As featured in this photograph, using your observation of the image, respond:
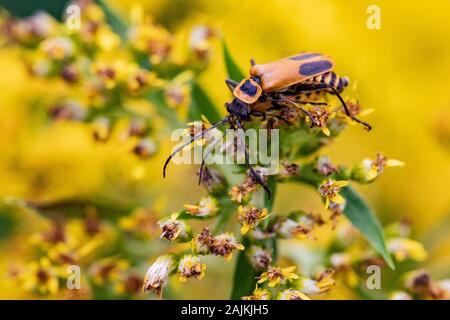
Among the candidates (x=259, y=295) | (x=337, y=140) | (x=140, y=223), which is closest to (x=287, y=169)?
(x=259, y=295)

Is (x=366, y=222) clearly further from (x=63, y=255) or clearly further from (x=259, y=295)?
(x=63, y=255)

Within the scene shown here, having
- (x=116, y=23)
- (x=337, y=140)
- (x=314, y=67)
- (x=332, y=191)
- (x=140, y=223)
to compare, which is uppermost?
(x=116, y=23)

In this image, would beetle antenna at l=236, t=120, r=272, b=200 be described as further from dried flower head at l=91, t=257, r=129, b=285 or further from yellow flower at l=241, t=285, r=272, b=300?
dried flower head at l=91, t=257, r=129, b=285

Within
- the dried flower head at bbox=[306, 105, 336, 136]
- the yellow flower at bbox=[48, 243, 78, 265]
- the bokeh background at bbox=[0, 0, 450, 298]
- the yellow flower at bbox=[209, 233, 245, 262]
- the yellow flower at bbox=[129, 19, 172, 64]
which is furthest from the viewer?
the bokeh background at bbox=[0, 0, 450, 298]

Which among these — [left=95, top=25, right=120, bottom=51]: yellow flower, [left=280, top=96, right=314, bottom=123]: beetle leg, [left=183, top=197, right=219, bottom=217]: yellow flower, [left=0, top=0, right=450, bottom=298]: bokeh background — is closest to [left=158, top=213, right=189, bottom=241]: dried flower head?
[left=183, top=197, right=219, bottom=217]: yellow flower

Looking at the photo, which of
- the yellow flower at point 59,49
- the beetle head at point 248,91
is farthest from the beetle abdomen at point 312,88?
the yellow flower at point 59,49
